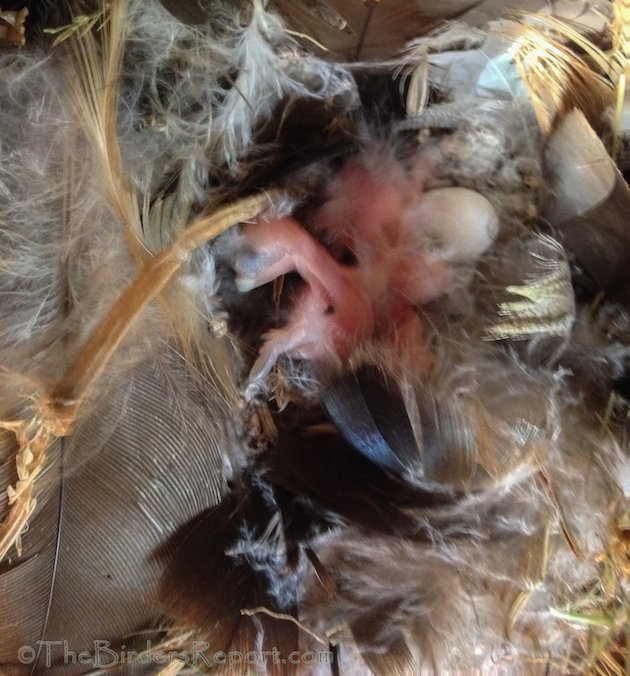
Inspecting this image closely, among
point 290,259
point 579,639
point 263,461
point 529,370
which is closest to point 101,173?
point 290,259

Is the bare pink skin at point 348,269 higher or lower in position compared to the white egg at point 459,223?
lower

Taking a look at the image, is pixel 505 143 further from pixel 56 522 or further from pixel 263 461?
pixel 56 522

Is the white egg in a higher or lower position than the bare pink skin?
higher

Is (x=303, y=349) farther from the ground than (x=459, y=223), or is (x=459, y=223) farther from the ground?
(x=459, y=223)
